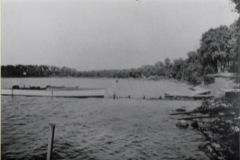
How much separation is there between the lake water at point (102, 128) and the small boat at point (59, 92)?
0.23 meters

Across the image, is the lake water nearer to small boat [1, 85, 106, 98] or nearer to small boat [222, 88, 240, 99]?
small boat [1, 85, 106, 98]

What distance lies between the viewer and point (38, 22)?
4492 millimetres

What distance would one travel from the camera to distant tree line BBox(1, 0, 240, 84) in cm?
420

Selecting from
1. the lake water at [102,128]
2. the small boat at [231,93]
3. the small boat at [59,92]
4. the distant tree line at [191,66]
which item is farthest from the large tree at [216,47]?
the small boat at [59,92]

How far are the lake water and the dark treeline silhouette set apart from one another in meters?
0.20

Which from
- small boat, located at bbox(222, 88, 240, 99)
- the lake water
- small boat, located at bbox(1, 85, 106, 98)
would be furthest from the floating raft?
small boat, located at bbox(1, 85, 106, 98)

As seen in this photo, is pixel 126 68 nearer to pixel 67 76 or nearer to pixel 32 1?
pixel 67 76

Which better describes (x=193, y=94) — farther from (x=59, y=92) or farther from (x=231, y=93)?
(x=59, y=92)

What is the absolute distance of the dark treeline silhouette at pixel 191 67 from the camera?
4.21 m

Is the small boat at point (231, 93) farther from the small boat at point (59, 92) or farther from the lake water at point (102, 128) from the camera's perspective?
the small boat at point (59, 92)

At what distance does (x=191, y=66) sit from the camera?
4742 millimetres

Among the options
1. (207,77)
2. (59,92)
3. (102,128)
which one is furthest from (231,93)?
A: (59,92)

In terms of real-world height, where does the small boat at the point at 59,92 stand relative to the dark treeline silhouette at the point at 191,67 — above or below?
below

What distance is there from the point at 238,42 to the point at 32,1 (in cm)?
383
